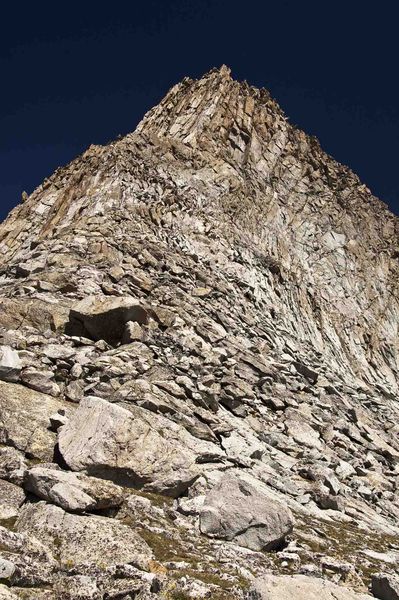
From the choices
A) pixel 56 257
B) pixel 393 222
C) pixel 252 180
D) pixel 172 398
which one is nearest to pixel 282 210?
pixel 252 180

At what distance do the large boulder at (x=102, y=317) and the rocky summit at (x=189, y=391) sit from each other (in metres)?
0.09

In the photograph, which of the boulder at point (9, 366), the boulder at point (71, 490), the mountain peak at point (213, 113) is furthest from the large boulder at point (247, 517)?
the mountain peak at point (213, 113)

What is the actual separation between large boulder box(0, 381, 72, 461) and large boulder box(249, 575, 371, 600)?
28.4 feet

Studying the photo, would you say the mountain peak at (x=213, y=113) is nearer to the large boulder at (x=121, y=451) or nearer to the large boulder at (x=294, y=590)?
the large boulder at (x=121, y=451)

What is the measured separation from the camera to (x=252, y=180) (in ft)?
228

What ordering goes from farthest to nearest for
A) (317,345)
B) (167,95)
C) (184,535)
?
(167,95) → (317,345) → (184,535)

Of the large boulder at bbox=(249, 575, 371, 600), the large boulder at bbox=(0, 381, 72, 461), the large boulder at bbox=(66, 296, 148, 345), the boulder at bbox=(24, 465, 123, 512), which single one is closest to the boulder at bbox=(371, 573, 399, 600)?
the large boulder at bbox=(249, 575, 371, 600)

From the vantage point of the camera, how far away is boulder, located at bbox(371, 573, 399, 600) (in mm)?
10898

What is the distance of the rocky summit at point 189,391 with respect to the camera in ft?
36.8

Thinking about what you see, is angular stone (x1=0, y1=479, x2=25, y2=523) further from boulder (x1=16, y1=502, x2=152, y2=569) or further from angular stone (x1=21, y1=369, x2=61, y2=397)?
angular stone (x1=21, y1=369, x2=61, y2=397)

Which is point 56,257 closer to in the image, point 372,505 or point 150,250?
point 150,250

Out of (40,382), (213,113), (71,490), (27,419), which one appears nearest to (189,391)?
(40,382)

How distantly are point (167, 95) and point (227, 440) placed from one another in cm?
7316

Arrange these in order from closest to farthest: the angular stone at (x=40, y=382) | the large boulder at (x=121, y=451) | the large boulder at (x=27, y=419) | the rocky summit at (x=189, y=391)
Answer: the rocky summit at (x=189, y=391) → the large boulder at (x=121, y=451) → the large boulder at (x=27, y=419) → the angular stone at (x=40, y=382)
